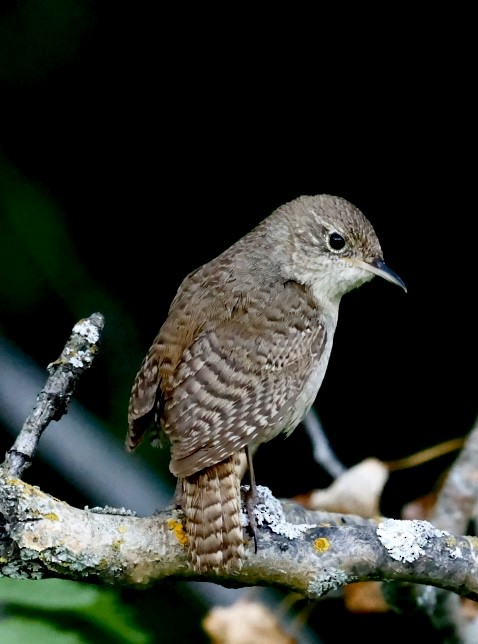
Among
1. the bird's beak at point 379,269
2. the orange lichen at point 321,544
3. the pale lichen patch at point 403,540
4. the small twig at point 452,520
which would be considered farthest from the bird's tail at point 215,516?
the small twig at point 452,520

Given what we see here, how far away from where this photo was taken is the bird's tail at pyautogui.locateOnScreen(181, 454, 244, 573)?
2199 mm

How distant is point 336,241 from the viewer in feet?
9.56

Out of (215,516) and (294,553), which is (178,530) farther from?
(294,553)

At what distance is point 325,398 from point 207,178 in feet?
3.33

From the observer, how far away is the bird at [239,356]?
2.32 m

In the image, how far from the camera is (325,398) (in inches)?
161

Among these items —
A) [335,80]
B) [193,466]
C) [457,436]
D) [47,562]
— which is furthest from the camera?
[457,436]

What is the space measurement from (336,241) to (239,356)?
0.59m

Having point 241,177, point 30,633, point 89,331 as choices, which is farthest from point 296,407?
point 241,177

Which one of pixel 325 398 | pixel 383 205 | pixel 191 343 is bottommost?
pixel 191 343

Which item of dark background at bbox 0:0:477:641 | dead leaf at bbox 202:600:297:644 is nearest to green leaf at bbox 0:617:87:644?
dead leaf at bbox 202:600:297:644

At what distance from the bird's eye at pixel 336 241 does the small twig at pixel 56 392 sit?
0.83 metres

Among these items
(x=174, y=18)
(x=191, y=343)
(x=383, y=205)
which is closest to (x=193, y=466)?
(x=191, y=343)

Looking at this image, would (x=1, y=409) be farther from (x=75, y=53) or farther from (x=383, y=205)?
(x=383, y=205)
